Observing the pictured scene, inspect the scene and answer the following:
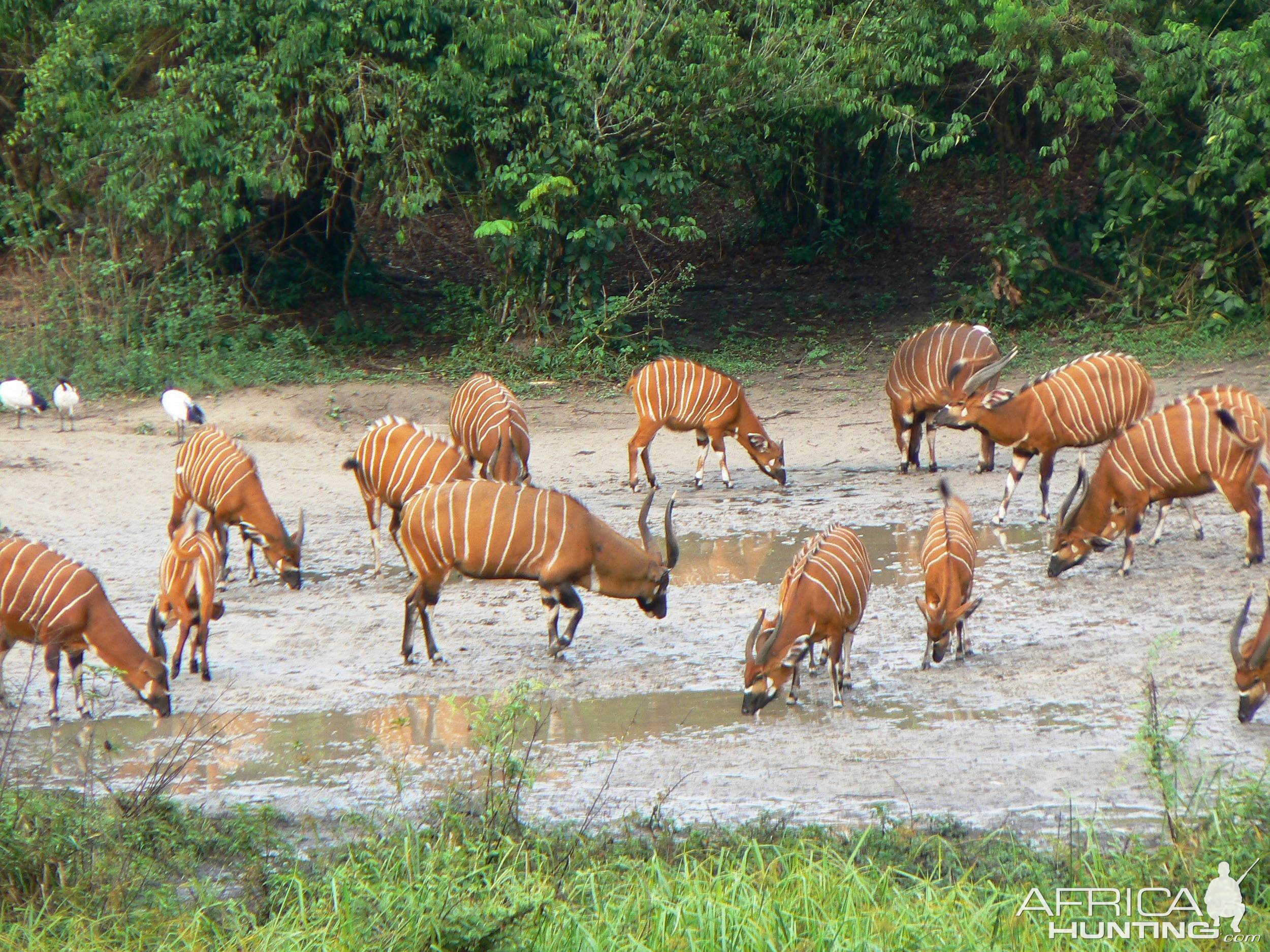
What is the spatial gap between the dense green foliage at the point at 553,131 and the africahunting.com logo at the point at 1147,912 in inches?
428

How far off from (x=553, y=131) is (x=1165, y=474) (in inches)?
354

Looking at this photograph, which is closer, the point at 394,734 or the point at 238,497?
the point at 394,734

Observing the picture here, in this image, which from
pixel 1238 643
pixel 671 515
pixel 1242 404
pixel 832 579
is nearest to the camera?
pixel 1238 643

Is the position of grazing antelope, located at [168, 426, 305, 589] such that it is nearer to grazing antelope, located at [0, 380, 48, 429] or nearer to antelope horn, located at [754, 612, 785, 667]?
antelope horn, located at [754, 612, 785, 667]

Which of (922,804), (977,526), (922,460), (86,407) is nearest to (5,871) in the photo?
(922,804)

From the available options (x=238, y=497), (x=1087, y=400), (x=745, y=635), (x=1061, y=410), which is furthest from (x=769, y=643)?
(x=1087, y=400)

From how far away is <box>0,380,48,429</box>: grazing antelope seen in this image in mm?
13242

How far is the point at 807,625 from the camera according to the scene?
253 inches

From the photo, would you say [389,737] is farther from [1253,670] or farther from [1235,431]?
[1235,431]

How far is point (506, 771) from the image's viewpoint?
5.14m

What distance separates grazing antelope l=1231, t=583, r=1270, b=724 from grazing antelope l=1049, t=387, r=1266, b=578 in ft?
7.86

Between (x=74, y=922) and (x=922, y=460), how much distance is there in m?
9.06

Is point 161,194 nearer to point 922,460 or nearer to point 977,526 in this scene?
point 922,460

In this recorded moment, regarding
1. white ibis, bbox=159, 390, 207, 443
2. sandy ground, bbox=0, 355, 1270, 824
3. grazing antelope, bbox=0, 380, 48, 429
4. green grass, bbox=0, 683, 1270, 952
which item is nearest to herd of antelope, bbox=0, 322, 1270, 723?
sandy ground, bbox=0, 355, 1270, 824
